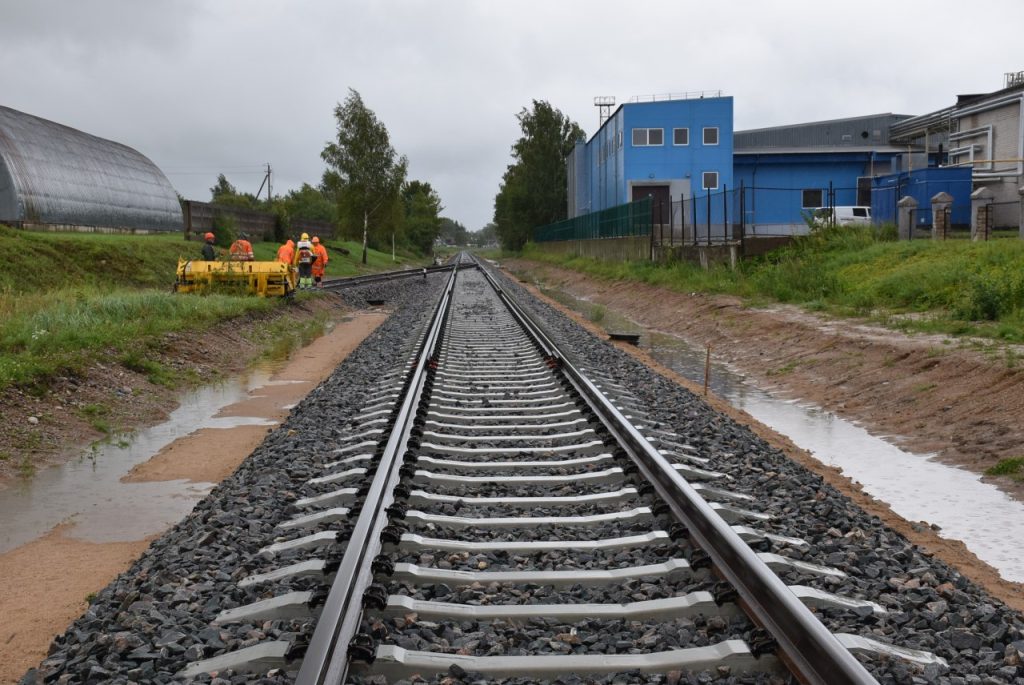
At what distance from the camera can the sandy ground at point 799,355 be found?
5.61 meters

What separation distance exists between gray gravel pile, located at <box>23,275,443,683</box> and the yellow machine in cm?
1405

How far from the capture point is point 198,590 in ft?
14.8

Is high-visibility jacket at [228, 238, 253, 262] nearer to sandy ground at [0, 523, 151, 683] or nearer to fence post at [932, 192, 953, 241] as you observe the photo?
fence post at [932, 192, 953, 241]

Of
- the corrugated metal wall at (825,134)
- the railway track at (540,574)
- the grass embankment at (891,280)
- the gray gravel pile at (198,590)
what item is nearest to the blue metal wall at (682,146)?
the corrugated metal wall at (825,134)

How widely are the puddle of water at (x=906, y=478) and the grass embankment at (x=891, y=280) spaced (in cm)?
279

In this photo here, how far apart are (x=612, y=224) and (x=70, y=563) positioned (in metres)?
37.2

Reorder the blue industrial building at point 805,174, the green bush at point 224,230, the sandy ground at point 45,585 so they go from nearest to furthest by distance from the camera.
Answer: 1. the sandy ground at point 45,585
2. the green bush at point 224,230
3. the blue industrial building at point 805,174

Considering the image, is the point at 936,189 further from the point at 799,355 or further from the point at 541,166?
the point at 541,166

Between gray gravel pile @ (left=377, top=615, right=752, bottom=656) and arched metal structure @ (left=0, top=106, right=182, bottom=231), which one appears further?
arched metal structure @ (left=0, top=106, right=182, bottom=231)

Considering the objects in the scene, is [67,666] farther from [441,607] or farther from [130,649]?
[441,607]

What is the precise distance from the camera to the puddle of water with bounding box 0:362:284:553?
6.26m

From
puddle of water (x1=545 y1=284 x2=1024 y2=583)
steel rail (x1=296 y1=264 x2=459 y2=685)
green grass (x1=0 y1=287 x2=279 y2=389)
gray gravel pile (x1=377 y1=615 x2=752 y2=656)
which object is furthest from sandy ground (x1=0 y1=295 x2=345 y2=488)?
puddle of water (x1=545 y1=284 x2=1024 y2=583)

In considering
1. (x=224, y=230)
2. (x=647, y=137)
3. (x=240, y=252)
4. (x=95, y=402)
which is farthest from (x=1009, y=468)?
(x=647, y=137)

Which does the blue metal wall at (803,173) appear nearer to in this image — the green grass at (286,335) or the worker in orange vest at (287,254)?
the worker in orange vest at (287,254)
